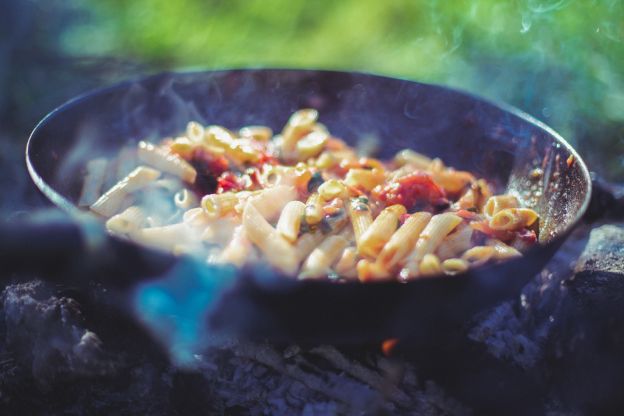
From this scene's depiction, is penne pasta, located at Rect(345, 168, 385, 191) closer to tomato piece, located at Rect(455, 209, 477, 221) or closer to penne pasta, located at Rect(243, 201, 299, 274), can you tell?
tomato piece, located at Rect(455, 209, 477, 221)

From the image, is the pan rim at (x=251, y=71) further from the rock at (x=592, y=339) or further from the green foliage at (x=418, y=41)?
the green foliage at (x=418, y=41)

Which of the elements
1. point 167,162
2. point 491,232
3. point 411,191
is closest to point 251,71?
point 167,162

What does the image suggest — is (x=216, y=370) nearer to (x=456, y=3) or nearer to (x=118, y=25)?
(x=456, y=3)

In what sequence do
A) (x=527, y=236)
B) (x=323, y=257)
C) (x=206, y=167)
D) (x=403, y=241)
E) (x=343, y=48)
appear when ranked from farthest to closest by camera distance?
(x=343, y=48) < (x=206, y=167) < (x=527, y=236) < (x=403, y=241) < (x=323, y=257)

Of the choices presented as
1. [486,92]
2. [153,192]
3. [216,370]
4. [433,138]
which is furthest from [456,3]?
[216,370]

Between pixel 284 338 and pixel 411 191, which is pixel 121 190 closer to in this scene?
pixel 284 338
